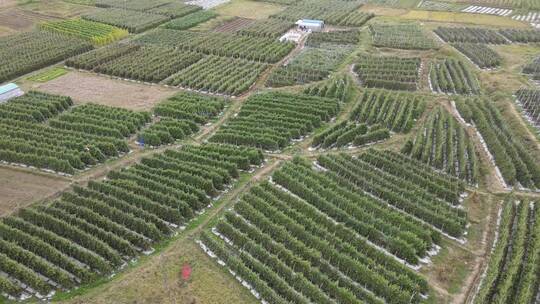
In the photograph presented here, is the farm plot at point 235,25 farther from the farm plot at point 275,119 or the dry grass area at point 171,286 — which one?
the dry grass area at point 171,286

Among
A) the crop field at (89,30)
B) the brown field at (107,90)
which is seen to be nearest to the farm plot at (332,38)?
the brown field at (107,90)

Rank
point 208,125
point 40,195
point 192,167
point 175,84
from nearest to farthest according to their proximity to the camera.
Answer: point 40,195 < point 192,167 < point 208,125 < point 175,84

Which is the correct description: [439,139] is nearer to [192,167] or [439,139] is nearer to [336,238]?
[336,238]

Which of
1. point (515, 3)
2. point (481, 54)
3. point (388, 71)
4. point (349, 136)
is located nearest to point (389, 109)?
point (349, 136)

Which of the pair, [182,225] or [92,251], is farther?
[182,225]

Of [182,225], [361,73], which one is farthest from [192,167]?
[361,73]

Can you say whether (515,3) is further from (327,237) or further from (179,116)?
(327,237)
